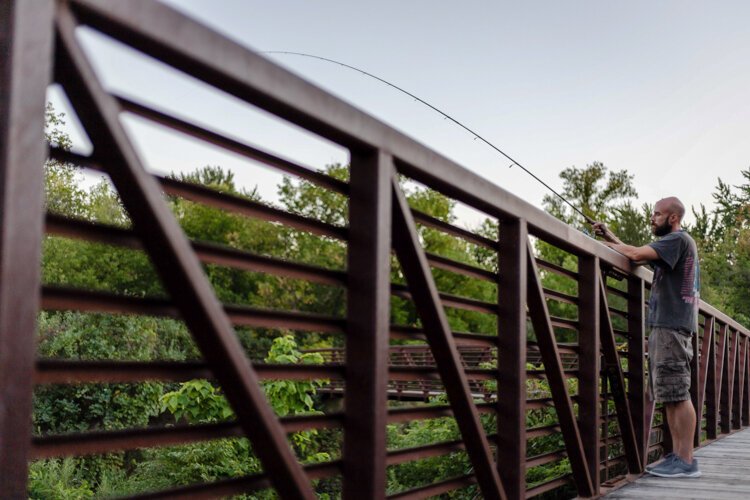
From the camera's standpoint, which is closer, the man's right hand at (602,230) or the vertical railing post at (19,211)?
the vertical railing post at (19,211)

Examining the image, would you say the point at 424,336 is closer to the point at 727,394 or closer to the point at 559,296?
the point at 559,296

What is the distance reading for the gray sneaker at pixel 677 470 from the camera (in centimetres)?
459

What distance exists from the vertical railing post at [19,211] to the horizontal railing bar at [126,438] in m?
0.10

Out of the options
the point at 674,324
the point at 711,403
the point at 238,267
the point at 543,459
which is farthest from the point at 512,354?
the point at 711,403

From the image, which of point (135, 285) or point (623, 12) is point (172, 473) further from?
point (623, 12)

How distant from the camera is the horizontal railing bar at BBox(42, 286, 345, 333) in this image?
1339 millimetres

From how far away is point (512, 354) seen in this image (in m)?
2.92

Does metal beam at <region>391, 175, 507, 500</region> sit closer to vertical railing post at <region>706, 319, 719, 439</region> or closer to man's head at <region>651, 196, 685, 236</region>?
man's head at <region>651, 196, 685, 236</region>

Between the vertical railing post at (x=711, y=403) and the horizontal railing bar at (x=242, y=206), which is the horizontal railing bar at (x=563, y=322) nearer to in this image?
the horizontal railing bar at (x=242, y=206)

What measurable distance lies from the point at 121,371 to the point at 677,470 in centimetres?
386

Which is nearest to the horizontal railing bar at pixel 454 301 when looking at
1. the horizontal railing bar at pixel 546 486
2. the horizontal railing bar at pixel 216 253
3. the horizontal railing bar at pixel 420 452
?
the horizontal railing bar at pixel 216 253

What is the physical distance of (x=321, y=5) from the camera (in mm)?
36406

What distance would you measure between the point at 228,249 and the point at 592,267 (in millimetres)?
2548

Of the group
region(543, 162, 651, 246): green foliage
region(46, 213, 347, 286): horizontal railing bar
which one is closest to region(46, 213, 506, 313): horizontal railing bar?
region(46, 213, 347, 286): horizontal railing bar
